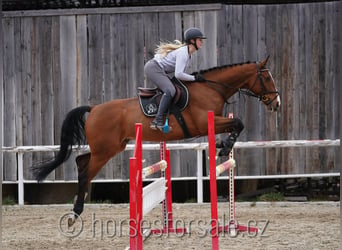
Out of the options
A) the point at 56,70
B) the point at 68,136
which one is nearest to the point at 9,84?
the point at 56,70

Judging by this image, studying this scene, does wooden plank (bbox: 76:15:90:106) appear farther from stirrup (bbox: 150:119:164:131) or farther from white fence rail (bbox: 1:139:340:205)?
stirrup (bbox: 150:119:164:131)

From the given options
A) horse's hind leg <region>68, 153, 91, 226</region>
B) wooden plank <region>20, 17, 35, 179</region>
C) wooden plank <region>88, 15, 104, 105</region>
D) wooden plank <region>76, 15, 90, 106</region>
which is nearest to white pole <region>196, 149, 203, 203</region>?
wooden plank <region>88, 15, 104, 105</region>

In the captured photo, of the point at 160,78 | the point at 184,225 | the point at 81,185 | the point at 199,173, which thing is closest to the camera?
the point at 160,78

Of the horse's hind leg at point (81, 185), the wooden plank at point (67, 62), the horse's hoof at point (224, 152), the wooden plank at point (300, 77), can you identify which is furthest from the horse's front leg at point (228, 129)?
the wooden plank at point (67, 62)

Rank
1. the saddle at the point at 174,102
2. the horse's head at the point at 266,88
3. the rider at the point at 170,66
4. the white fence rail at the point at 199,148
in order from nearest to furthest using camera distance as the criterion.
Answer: the rider at the point at 170,66, the saddle at the point at 174,102, the horse's head at the point at 266,88, the white fence rail at the point at 199,148

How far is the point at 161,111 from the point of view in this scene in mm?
6711

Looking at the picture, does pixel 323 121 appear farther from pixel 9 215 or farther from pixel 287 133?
pixel 9 215

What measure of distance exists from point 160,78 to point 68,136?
1.51 m

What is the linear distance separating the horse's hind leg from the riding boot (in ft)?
3.75

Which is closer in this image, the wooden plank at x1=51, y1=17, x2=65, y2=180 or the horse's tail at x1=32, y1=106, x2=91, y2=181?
the horse's tail at x1=32, y1=106, x2=91, y2=181

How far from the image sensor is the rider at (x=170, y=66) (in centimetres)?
669

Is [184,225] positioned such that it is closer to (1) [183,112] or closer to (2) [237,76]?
(1) [183,112]

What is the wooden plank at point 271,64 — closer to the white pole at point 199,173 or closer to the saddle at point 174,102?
the white pole at point 199,173

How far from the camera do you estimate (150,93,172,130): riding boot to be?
6703mm
